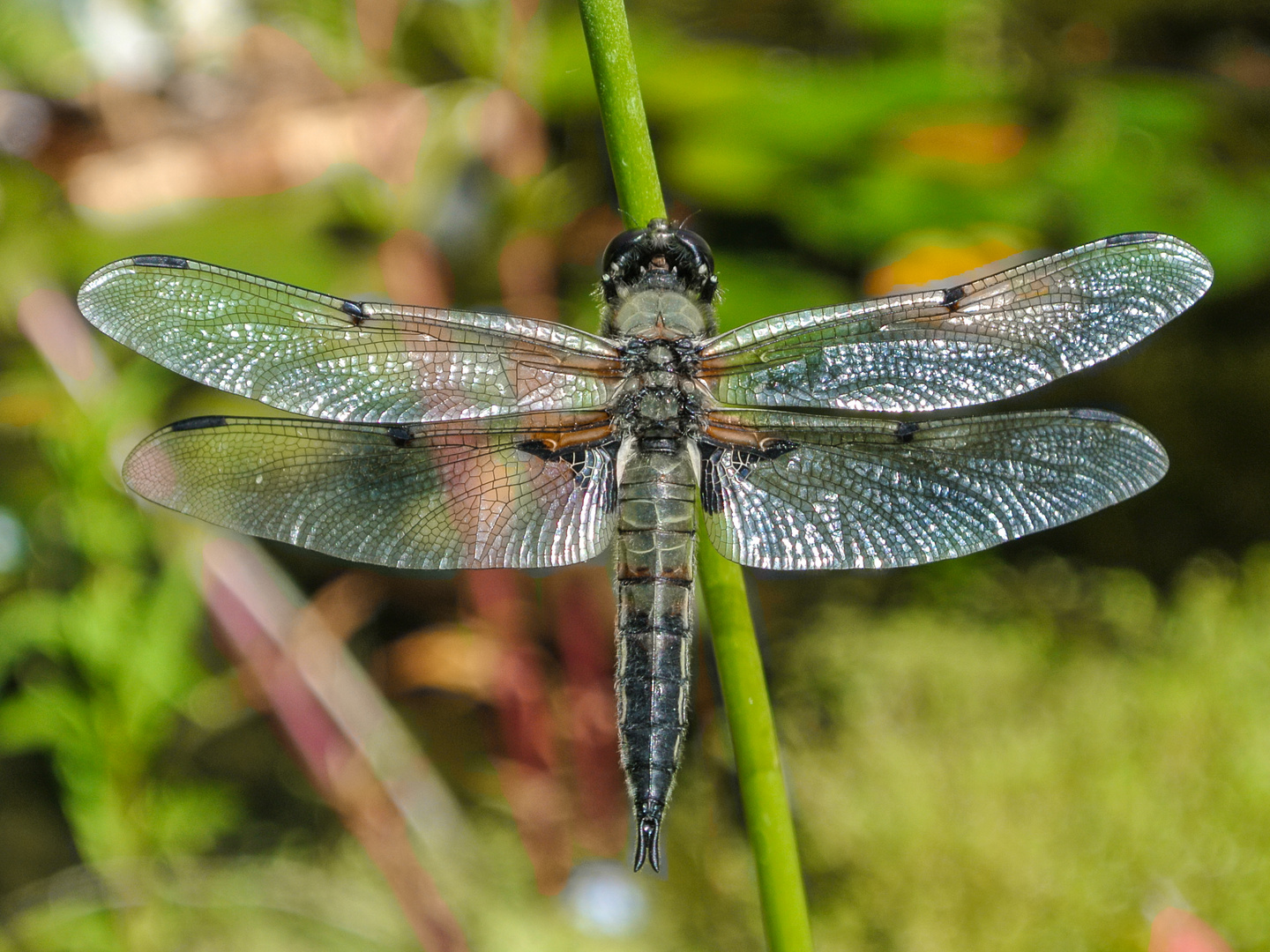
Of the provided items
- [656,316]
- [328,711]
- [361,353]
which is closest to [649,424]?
[656,316]

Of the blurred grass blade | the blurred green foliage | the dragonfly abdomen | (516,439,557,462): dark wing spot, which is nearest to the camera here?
the dragonfly abdomen

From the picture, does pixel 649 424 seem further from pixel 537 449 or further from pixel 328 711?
pixel 328 711

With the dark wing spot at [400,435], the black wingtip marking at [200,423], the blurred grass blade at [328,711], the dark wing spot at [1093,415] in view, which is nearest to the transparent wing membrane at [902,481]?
the dark wing spot at [1093,415]

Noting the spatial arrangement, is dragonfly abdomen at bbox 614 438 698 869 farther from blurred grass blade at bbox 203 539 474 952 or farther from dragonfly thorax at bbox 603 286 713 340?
blurred grass blade at bbox 203 539 474 952

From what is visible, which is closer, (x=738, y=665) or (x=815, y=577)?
(x=738, y=665)

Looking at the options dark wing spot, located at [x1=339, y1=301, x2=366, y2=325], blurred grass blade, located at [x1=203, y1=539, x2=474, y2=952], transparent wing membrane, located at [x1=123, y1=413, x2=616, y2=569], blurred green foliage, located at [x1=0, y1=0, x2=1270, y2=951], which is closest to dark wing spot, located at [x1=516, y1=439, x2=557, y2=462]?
transparent wing membrane, located at [x1=123, y1=413, x2=616, y2=569]
